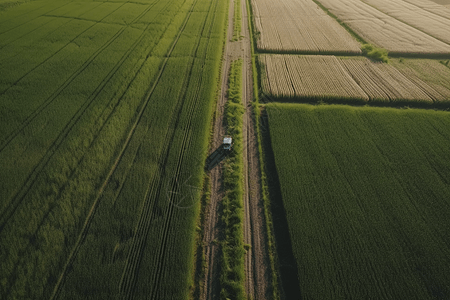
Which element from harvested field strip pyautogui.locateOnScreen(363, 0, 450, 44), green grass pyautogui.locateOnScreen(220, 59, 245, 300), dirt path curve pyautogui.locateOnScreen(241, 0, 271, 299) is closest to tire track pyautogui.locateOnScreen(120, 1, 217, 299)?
green grass pyautogui.locateOnScreen(220, 59, 245, 300)

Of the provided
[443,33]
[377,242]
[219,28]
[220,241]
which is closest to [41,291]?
[220,241]

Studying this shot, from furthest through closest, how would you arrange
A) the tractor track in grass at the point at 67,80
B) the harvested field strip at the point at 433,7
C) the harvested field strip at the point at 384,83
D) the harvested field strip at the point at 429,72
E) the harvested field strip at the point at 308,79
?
the harvested field strip at the point at 433,7, the harvested field strip at the point at 429,72, the harvested field strip at the point at 308,79, the harvested field strip at the point at 384,83, the tractor track in grass at the point at 67,80

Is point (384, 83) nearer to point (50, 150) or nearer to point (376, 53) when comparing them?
point (376, 53)

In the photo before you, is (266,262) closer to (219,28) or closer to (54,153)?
(54,153)

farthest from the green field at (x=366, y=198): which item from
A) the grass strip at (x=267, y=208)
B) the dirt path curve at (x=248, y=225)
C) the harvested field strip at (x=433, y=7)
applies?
the harvested field strip at (x=433, y=7)

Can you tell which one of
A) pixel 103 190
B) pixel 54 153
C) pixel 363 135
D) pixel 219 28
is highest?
pixel 219 28

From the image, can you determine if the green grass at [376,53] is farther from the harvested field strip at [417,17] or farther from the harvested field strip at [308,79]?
the harvested field strip at [417,17]

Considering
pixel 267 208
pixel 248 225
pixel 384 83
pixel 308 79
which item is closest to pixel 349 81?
pixel 384 83
